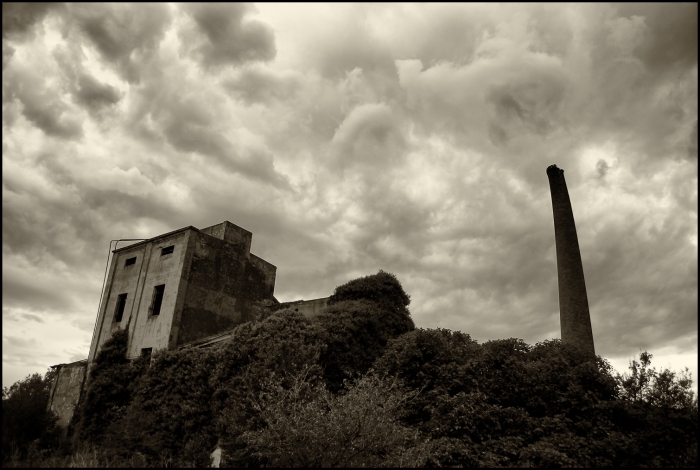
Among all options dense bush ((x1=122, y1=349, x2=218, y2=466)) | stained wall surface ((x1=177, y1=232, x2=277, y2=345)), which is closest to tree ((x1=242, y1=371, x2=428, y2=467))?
dense bush ((x1=122, y1=349, x2=218, y2=466))

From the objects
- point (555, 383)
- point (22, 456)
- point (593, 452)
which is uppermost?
point (555, 383)

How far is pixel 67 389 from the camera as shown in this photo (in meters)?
25.2

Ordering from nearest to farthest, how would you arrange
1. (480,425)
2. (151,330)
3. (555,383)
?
1. (480,425)
2. (555,383)
3. (151,330)

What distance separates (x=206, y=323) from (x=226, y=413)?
938 cm

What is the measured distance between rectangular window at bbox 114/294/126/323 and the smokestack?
80.1 ft

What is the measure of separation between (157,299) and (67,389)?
6.70 m

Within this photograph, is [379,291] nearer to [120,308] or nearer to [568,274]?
[568,274]

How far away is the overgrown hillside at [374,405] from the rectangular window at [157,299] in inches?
140

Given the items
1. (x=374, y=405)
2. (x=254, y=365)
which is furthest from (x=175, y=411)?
(x=374, y=405)

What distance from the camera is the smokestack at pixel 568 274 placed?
81.7 feet

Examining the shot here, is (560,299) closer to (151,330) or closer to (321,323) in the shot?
(321,323)

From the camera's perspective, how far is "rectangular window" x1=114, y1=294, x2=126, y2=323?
1056 inches

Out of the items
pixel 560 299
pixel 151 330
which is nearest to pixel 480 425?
pixel 560 299

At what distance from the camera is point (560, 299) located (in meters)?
26.2
